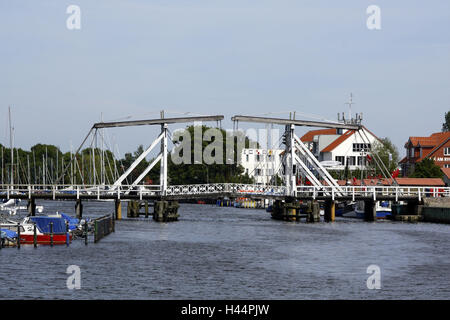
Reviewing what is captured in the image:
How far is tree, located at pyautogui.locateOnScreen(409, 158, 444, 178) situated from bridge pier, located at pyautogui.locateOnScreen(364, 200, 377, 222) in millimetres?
28899

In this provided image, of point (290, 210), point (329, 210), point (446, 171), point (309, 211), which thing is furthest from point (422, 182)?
point (309, 211)

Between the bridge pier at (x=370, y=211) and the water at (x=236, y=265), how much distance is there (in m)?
16.4

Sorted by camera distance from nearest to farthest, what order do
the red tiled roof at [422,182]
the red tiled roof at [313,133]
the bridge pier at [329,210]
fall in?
the bridge pier at [329,210]
the red tiled roof at [422,182]
the red tiled roof at [313,133]

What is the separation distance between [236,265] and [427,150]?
8873cm

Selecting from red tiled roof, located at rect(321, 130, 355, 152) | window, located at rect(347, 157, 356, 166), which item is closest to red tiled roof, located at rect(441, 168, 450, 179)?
window, located at rect(347, 157, 356, 166)

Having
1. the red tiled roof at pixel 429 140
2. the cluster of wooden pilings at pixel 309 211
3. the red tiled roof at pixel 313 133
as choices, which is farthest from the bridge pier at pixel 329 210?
the red tiled roof at pixel 313 133

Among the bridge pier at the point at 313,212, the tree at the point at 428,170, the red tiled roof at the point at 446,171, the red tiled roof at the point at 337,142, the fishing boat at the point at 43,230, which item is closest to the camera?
the fishing boat at the point at 43,230

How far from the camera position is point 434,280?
3597cm

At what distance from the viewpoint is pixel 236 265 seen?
40844 millimetres

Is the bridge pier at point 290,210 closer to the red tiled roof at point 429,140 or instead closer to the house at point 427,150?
the house at point 427,150

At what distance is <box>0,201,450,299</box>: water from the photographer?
1270 inches

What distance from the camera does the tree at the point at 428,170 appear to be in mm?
106688

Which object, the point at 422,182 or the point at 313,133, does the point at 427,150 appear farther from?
the point at 313,133

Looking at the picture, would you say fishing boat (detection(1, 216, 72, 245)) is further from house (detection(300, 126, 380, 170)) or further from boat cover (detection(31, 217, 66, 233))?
Result: house (detection(300, 126, 380, 170))
